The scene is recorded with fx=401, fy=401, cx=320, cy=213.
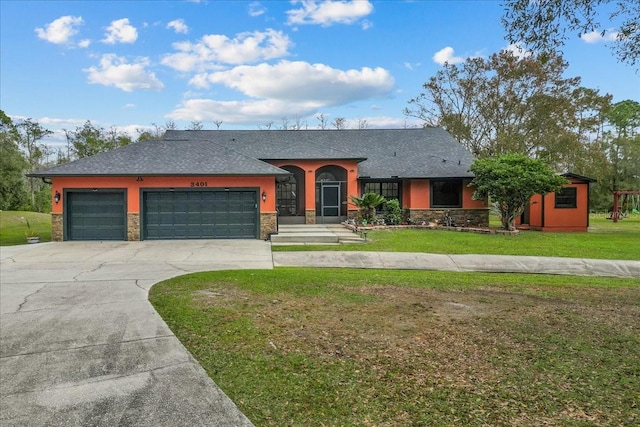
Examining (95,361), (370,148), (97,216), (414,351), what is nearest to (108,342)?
(95,361)

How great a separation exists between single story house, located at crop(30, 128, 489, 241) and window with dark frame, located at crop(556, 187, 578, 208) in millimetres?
3396

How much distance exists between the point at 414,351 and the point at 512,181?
1459 centimetres

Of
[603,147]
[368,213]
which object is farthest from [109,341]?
[603,147]

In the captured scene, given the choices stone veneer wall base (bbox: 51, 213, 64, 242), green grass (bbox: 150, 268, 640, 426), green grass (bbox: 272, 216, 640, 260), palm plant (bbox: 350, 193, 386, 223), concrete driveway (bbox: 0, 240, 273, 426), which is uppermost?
palm plant (bbox: 350, 193, 386, 223)

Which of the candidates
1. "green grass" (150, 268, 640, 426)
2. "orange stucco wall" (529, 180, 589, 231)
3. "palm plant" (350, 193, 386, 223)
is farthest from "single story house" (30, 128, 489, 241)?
"green grass" (150, 268, 640, 426)

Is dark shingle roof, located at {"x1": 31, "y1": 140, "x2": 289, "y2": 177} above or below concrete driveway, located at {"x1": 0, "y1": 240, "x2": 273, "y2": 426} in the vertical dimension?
above

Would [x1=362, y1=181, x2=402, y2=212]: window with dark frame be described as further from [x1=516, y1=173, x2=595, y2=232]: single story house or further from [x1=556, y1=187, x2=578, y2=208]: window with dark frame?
[x1=556, y1=187, x2=578, y2=208]: window with dark frame

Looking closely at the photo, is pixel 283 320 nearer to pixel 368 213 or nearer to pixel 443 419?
pixel 443 419

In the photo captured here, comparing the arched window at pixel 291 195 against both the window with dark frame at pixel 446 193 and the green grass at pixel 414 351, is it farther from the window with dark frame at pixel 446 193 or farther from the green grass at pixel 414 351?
the green grass at pixel 414 351

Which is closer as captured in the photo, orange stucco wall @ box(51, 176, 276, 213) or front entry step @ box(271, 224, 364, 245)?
front entry step @ box(271, 224, 364, 245)

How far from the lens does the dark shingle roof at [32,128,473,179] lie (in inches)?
652

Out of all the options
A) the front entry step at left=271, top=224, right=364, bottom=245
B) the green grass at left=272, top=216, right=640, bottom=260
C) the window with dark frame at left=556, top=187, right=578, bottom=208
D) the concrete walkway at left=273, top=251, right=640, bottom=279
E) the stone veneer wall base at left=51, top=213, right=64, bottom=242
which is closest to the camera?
the concrete walkway at left=273, top=251, right=640, bottom=279

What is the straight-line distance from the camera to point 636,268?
10922 millimetres

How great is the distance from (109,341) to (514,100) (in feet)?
108
